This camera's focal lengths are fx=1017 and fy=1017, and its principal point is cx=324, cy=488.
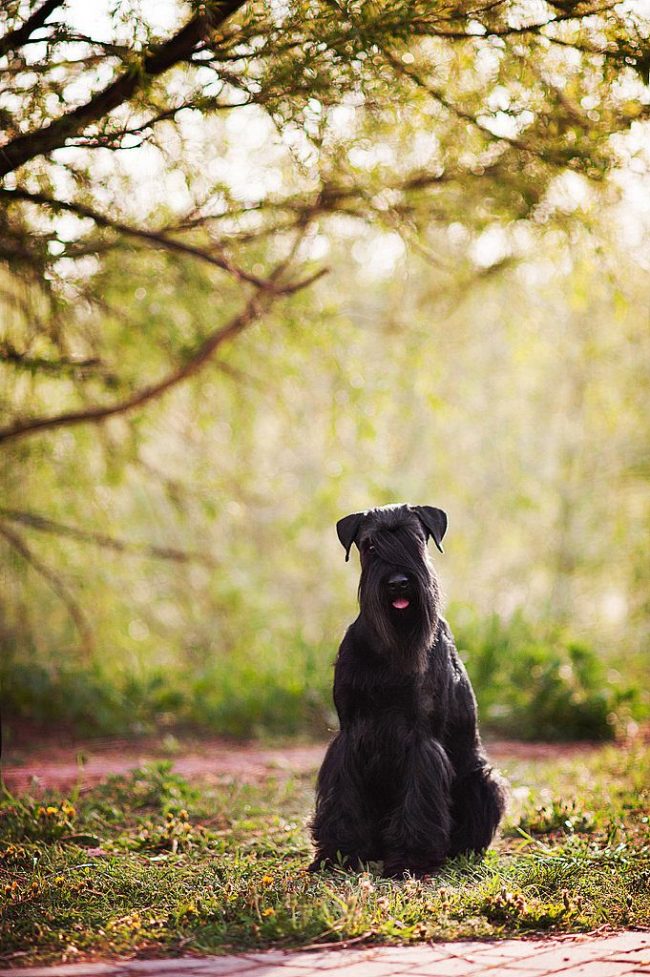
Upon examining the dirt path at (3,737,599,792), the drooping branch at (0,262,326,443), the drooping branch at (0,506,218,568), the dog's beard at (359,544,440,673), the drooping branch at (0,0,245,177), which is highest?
the drooping branch at (0,0,245,177)

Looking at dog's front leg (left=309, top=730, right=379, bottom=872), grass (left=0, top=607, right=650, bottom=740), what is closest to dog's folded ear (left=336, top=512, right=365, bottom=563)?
dog's front leg (left=309, top=730, right=379, bottom=872)

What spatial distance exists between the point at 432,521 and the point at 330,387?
409cm

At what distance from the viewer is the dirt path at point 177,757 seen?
570 centimetres

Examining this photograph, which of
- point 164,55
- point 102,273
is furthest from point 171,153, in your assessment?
point 102,273

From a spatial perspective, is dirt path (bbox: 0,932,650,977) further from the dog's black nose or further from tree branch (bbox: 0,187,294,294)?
tree branch (bbox: 0,187,294,294)

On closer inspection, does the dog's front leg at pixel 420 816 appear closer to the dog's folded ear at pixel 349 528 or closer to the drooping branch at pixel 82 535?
the dog's folded ear at pixel 349 528

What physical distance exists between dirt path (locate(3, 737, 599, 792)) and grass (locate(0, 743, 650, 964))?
59 cm

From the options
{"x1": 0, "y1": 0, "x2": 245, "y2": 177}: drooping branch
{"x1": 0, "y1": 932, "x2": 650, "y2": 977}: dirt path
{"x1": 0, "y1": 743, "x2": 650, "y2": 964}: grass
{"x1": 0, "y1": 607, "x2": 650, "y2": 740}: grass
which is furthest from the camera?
{"x1": 0, "y1": 607, "x2": 650, "y2": 740}: grass

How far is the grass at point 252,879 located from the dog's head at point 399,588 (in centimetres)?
83

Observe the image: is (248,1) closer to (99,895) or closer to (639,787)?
(99,895)

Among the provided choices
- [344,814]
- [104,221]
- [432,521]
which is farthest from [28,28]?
[344,814]

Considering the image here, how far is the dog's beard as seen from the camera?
3.63 m

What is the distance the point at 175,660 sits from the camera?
31.9 ft

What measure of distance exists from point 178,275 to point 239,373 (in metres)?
0.91
